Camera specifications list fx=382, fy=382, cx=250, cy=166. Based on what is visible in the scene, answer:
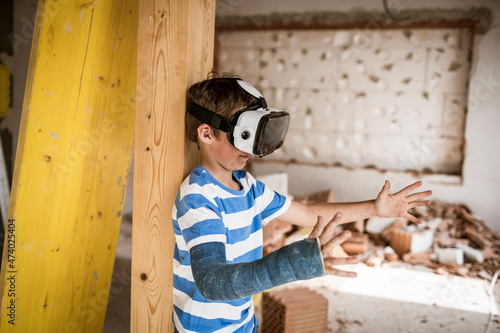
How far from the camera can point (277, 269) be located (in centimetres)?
103

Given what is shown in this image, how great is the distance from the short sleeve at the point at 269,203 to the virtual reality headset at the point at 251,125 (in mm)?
246

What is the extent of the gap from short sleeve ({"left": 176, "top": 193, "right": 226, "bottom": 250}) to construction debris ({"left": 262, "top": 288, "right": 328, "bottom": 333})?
152 centimetres

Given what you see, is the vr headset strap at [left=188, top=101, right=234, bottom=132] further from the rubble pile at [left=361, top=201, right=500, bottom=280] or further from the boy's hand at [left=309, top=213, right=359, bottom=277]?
the rubble pile at [left=361, top=201, right=500, bottom=280]

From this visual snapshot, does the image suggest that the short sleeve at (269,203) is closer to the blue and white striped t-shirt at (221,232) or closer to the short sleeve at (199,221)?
the blue and white striped t-shirt at (221,232)

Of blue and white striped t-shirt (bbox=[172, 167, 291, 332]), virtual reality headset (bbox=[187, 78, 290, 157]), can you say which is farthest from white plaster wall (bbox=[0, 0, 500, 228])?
virtual reality headset (bbox=[187, 78, 290, 157])

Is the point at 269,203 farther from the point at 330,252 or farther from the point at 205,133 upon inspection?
the point at 330,252

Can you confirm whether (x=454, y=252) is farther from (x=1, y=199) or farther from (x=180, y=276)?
(x=1, y=199)

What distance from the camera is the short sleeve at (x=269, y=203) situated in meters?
1.66

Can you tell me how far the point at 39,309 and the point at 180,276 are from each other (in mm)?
914

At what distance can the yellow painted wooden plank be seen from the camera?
1750 millimetres

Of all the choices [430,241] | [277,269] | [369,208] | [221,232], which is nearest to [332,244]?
[277,269]

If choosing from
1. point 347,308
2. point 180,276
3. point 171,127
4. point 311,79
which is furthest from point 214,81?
point 311,79

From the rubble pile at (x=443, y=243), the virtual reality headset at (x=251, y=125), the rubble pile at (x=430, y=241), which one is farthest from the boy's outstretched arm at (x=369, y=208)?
the rubble pile at (x=443, y=243)

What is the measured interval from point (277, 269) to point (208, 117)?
2.18 feet
